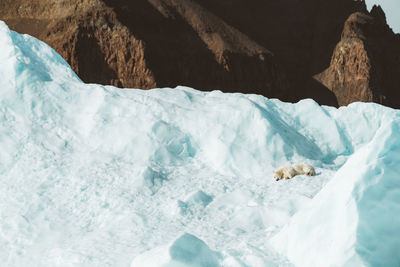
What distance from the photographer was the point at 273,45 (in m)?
43.4

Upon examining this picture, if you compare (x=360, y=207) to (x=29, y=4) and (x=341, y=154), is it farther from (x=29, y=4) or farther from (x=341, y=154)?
(x=29, y=4)

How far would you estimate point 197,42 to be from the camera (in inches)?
1465

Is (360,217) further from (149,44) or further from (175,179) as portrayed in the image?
(149,44)

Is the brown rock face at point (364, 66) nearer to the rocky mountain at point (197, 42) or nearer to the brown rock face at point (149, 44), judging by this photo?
the rocky mountain at point (197, 42)

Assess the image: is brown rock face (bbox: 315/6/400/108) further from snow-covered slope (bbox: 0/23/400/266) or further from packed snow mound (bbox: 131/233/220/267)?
packed snow mound (bbox: 131/233/220/267)

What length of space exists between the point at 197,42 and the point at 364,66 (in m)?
14.7

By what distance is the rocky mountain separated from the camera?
1305 inches

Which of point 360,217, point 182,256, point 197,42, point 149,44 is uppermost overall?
point 360,217

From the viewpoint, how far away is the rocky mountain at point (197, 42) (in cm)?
3316

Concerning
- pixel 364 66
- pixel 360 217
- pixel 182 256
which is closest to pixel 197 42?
pixel 364 66

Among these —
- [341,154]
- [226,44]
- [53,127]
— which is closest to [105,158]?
[53,127]

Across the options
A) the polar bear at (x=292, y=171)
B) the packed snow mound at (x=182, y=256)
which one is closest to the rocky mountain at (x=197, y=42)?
the polar bear at (x=292, y=171)

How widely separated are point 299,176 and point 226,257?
2370mm

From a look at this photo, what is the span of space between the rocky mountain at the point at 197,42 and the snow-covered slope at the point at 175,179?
1039 inches
